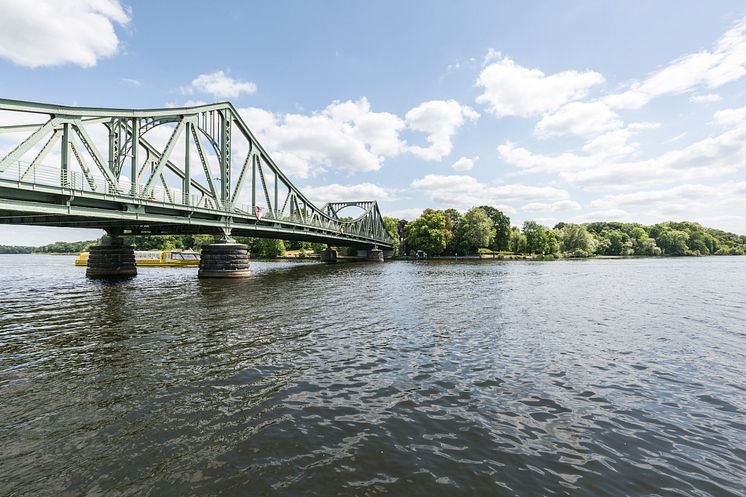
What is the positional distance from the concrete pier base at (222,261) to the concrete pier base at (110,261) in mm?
10893

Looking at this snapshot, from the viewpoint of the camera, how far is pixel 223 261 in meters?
42.2

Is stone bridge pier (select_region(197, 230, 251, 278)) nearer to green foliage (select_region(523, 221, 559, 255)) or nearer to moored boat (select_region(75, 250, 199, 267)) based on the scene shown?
moored boat (select_region(75, 250, 199, 267))

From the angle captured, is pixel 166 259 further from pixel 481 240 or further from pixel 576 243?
pixel 576 243

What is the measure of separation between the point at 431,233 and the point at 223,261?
3425 inches

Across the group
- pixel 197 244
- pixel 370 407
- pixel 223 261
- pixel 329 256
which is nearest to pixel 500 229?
pixel 329 256

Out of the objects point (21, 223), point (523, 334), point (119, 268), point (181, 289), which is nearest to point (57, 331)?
point (181, 289)

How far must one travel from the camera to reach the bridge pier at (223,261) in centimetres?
4200

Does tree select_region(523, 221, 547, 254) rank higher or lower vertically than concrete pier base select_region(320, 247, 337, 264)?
higher

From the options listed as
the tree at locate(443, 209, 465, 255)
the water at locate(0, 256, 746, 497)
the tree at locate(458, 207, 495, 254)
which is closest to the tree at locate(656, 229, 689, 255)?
the tree at locate(458, 207, 495, 254)

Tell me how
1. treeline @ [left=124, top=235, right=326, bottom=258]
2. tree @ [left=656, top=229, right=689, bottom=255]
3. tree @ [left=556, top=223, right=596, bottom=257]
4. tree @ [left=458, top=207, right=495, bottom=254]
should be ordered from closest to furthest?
tree @ [left=458, top=207, right=495, bottom=254] < tree @ [left=556, top=223, right=596, bottom=257] < treeline @ [left=124, top=235, right=326, bottom=258] < tree @ [left=656, top=229, right=689, bottom=255]

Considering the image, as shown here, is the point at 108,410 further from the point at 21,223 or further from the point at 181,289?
the point at 21,223

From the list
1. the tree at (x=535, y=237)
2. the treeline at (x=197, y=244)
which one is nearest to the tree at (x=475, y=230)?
the tree at (x=535, y=237)

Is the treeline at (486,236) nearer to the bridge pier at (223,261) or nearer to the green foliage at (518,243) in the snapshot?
the green foliage at (518,243)

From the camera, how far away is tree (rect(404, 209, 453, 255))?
121 meters
